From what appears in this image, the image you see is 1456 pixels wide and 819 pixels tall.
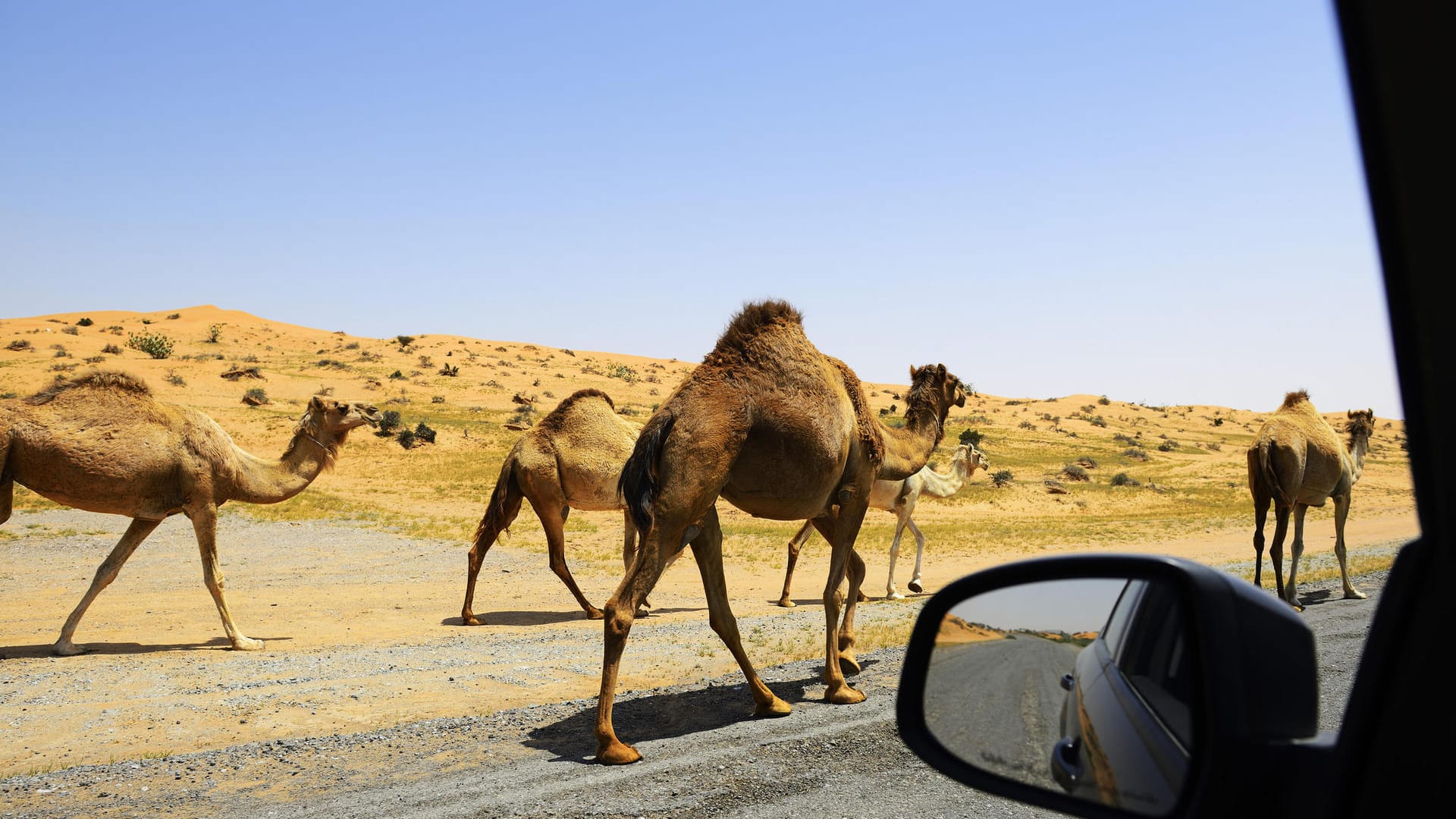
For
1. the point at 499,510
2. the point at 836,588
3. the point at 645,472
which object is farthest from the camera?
the point at 499,510

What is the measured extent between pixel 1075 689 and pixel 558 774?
4225mm

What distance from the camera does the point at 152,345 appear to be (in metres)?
64.2

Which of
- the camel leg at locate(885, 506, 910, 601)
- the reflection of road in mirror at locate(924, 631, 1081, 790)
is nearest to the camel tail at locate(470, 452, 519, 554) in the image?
the camel leg at locate(885, 506, 910, 601)

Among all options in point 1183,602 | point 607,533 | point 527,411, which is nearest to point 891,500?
point 607,533

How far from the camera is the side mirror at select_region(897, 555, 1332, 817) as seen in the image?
180cm

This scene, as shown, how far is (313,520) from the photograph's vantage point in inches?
1023

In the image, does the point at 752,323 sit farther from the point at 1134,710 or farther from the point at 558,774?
the point at 1134,710

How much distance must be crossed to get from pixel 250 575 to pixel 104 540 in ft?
21.1

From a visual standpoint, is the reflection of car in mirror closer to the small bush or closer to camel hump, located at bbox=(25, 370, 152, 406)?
camel hump, located at bbox=(25, 370, 152, 406)

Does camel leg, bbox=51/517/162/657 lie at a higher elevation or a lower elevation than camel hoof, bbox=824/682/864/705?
higher

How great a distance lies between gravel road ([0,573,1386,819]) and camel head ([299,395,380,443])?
6.59 meters

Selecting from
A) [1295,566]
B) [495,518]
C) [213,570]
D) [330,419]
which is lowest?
[1295,566]

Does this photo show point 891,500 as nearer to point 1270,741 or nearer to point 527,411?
point 1270,741

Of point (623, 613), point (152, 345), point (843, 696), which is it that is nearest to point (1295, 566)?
point (843, 696)
